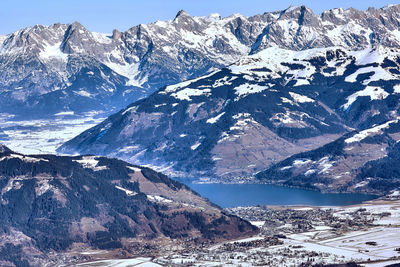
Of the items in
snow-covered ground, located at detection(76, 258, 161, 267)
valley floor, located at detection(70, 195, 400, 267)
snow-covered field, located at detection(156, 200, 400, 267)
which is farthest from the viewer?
snow-covered ground, located at detection(76, 258, 161, 267)

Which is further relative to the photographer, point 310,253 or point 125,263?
point 310,253

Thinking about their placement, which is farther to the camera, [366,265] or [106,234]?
[106,234]

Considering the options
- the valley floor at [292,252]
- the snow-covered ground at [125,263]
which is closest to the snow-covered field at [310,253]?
the valley floor at [292,252]

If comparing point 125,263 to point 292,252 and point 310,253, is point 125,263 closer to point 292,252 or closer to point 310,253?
point 292,252

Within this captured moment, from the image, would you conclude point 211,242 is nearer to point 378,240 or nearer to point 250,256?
point 250,256

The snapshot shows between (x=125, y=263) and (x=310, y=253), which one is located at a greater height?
(x=125, y=263)

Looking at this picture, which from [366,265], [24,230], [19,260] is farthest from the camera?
[24,230]

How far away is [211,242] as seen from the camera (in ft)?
652

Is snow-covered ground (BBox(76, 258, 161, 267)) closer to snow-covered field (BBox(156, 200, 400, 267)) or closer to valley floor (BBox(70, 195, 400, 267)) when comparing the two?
valley floor (BBox(70, 195, 400, 267))

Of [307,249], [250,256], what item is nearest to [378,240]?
[307,249]

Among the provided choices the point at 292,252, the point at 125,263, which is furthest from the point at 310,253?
the point at 125,263

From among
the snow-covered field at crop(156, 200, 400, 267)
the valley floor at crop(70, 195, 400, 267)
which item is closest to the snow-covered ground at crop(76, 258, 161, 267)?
the valley floor at crop(70, 195, 400, 267)

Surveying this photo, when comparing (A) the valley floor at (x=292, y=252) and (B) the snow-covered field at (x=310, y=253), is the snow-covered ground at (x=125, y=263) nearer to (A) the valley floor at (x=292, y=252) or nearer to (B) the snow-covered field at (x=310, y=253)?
(A) the valley floor at (x=292, y=252)

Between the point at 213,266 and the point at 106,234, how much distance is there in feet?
105
